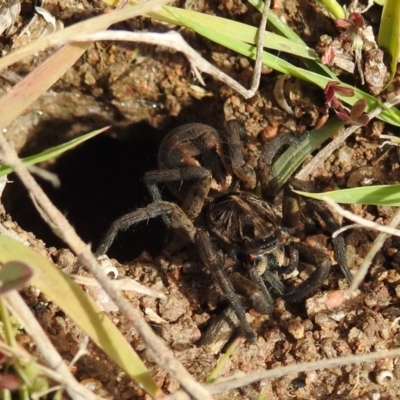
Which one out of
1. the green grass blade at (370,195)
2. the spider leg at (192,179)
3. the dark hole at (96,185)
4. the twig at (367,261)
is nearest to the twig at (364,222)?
the twig at (367,261)

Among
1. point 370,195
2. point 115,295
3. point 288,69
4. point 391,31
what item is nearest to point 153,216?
point 288,69

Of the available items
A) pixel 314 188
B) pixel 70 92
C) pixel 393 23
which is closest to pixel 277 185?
pixel 314 188

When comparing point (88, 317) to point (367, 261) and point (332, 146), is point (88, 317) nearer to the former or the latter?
point (367, 261)

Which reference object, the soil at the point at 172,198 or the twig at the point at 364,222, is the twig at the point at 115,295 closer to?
the soil at the point at 172,198

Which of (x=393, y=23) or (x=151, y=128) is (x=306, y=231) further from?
(x=151, y=128)

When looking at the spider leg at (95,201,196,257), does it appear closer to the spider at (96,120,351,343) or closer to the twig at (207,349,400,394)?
the spider at (96,120,351,343)

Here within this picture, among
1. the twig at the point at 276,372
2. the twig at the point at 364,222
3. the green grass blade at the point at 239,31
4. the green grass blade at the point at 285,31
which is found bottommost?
the twig at the point at 276,372
